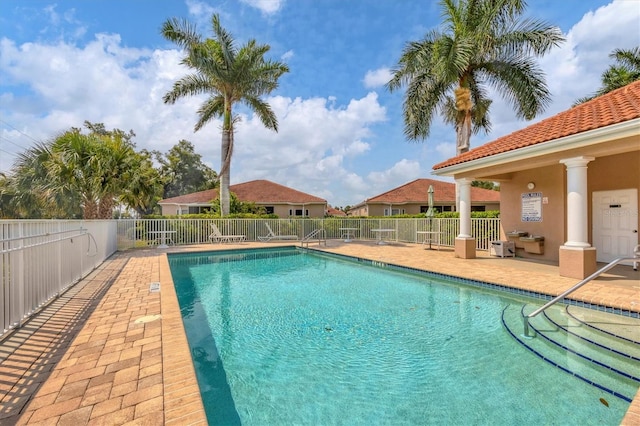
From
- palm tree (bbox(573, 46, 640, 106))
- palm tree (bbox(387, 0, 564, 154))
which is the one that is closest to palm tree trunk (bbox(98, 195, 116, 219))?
palm tree (bbox(387, 0, 564, 154))

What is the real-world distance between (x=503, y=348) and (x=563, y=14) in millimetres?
14368

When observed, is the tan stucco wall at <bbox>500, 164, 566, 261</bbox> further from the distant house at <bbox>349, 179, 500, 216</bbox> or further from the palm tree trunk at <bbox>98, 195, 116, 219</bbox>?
the distant house at <bbox>349, 179, 500, 216</bbox>

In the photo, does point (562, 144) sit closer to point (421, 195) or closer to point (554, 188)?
point (554, 188)

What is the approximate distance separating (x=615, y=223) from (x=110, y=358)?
11.7 meters

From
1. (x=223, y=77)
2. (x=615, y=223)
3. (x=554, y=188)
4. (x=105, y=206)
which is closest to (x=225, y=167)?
(x=223, y=77)

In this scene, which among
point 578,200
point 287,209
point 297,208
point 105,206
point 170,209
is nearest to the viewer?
point 578,200

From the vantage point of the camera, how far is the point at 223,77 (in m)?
16.2

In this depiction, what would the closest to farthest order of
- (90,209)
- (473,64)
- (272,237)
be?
1. (90,209)
2. (473,64)
3. (272,237)

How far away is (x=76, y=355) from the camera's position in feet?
11.0

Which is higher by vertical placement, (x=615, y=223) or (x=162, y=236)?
(x=615, y=223)

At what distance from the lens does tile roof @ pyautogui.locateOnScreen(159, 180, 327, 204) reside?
27.3 metres

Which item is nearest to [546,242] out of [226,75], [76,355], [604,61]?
[76,355]

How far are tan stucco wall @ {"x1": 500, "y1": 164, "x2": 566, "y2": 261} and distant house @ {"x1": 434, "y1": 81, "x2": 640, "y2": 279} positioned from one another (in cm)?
3

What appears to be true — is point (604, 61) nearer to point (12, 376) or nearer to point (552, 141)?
point (552, 141)
